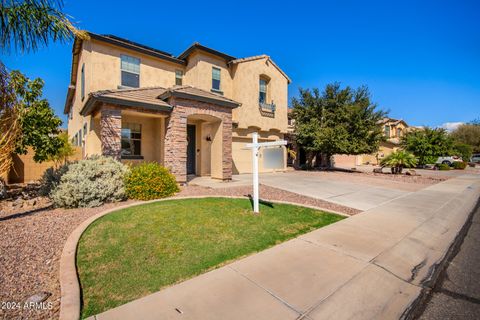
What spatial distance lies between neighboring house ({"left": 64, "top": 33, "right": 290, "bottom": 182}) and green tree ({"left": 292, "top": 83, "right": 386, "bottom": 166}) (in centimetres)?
392

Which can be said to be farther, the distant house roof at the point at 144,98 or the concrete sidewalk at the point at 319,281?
the distant house roof at the point at 144,98

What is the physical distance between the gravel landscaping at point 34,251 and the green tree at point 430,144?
87.7 feet

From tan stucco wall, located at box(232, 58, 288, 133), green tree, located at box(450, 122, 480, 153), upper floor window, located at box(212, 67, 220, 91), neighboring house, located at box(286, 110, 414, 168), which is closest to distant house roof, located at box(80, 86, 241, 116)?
upper floor window, located at box(212, 67, 220, 91)

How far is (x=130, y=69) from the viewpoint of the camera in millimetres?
12922

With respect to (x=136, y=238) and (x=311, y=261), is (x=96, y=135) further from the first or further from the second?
(x=311, y=261)

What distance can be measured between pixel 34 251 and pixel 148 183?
404 centimetres

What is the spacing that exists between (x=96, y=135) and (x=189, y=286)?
10975 millimetres

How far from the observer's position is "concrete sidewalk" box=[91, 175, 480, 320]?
8.33 feet

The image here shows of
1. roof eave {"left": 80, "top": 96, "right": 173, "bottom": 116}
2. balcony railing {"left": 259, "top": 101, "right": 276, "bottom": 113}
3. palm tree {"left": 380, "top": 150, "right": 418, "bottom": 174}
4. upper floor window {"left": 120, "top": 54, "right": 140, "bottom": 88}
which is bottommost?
palm tree {"left": 380, "top": 150, "right": 418, "bottom": 174}

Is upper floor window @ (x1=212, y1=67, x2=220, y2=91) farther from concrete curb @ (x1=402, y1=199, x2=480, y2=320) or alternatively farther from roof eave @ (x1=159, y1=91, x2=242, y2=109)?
concrete curb @ (x1=402, y1=199, x2=480, y2=320)

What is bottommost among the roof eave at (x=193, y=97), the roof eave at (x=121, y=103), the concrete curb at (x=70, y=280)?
the concrete curb at (x=70, y=280)

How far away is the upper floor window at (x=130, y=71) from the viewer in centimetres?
1270

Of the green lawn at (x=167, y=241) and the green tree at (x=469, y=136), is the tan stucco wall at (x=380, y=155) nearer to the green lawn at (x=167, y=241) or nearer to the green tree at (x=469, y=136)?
the green tree at (x=469, y=136)

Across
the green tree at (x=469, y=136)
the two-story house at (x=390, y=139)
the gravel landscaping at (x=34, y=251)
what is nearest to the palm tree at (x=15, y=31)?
the gravel landscaping at (x=34, y=251)
